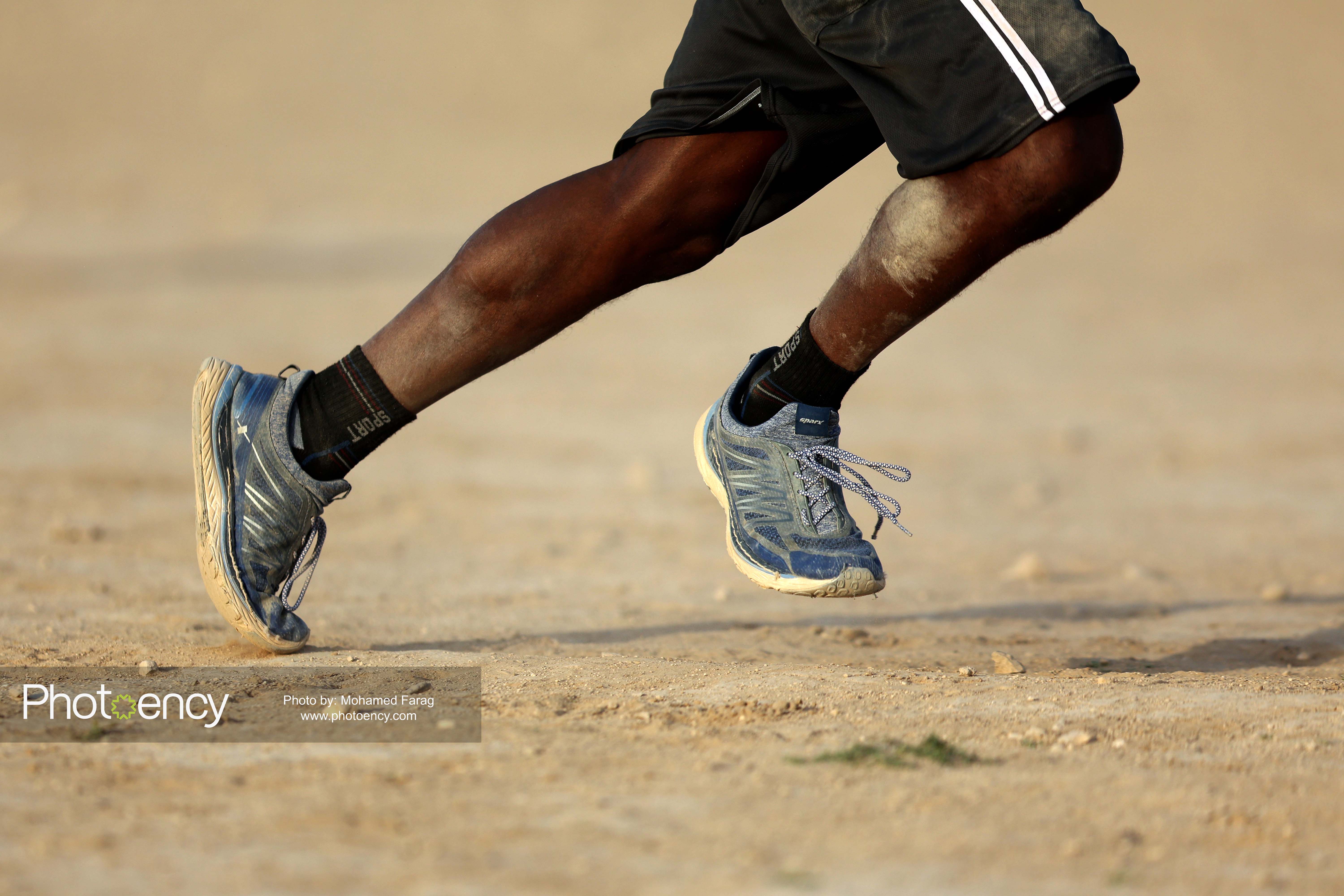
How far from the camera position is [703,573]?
369cm

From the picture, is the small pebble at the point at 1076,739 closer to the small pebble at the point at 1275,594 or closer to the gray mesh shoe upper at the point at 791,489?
the gray mesh shoe upper at the point at 791,489

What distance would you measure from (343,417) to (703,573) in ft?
4.96

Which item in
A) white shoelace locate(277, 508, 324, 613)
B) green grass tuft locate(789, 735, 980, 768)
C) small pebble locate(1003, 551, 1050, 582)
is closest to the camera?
green grass tuft locate(789, 735, 980, 768)

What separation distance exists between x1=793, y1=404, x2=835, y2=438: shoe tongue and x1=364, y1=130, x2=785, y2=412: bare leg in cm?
36

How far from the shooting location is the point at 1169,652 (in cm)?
280

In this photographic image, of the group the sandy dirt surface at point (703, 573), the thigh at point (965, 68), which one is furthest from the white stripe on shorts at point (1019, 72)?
the sandy dirt surface at point (703, 573)

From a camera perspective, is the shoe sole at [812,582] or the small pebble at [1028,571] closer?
the shoe sole at [812,582]

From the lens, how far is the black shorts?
189cm

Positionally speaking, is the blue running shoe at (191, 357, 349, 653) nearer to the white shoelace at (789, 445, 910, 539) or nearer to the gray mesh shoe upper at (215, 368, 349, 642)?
the gray mesh shoe upper at (215, 368, 349, 642)

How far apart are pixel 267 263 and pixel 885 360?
4860mm

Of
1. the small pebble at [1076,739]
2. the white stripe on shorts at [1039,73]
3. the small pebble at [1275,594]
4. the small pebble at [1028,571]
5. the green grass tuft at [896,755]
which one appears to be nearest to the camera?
the green grass tuft at [896,755]

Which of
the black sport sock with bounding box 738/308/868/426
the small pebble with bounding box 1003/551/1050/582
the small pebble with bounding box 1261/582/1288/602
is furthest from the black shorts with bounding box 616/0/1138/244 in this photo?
the small pebble with bounding box 1261/582/1288/602

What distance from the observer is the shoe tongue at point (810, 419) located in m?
2.34

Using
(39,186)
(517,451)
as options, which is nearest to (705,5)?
(517,451)
